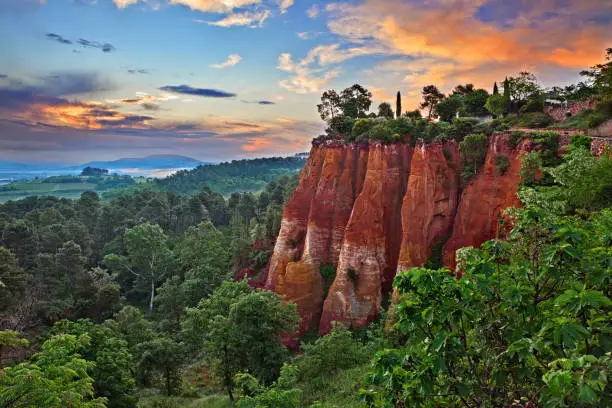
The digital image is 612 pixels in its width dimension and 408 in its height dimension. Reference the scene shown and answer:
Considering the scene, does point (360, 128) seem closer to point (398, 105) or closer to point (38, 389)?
point (398, 105)

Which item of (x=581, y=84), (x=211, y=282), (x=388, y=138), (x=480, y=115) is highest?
(x=581, y=84)

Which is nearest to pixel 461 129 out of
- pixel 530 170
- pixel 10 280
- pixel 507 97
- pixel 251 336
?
pixel 530 170

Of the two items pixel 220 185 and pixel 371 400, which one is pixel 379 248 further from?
pixel 220 185

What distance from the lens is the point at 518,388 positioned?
652cm

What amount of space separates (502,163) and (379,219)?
993 centimetres

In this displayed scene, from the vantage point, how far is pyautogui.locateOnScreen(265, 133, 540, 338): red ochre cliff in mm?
26984

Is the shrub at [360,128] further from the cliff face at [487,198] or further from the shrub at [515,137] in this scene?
the shrub at [515,137]

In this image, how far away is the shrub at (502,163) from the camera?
26.2 meters

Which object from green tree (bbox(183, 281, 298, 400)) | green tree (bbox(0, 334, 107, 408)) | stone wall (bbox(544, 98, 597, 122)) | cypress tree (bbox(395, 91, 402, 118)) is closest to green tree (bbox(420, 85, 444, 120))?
cypress tree (bbox(395, 91, 402, 118))

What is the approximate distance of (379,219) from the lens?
31.3 m

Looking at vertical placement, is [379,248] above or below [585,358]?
below

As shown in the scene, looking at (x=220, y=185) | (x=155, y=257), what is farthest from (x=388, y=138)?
(x=220, y=185)

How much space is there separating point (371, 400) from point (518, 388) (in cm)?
256

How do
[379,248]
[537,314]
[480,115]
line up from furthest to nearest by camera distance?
[480,115], [379,248], [537,314]
